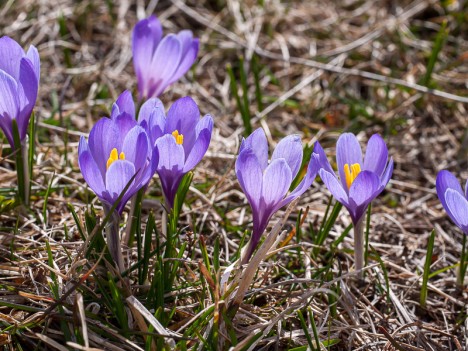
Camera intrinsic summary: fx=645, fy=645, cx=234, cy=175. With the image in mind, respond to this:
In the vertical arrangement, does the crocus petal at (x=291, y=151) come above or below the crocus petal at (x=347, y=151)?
above

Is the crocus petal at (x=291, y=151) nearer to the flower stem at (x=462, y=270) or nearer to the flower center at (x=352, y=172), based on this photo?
the flower center at (x=352, y=172)

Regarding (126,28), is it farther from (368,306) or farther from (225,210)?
(368,306)

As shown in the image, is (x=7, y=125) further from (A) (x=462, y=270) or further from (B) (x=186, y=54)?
(A) (x=462, y=270)

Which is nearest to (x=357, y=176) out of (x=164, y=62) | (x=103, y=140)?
(x=103, y=140)

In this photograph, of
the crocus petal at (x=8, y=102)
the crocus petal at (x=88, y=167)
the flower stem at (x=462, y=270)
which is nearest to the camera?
the crocus petal at (x=88, y=167)

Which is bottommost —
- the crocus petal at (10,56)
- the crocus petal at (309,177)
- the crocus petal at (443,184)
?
the crocus petal at (443,184)

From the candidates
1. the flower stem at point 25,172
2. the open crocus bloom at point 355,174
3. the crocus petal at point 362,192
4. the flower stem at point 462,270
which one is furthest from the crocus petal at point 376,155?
the flower stem at point 25,172

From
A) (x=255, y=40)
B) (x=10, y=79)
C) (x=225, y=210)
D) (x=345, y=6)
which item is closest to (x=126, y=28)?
(x=255, y=40)
